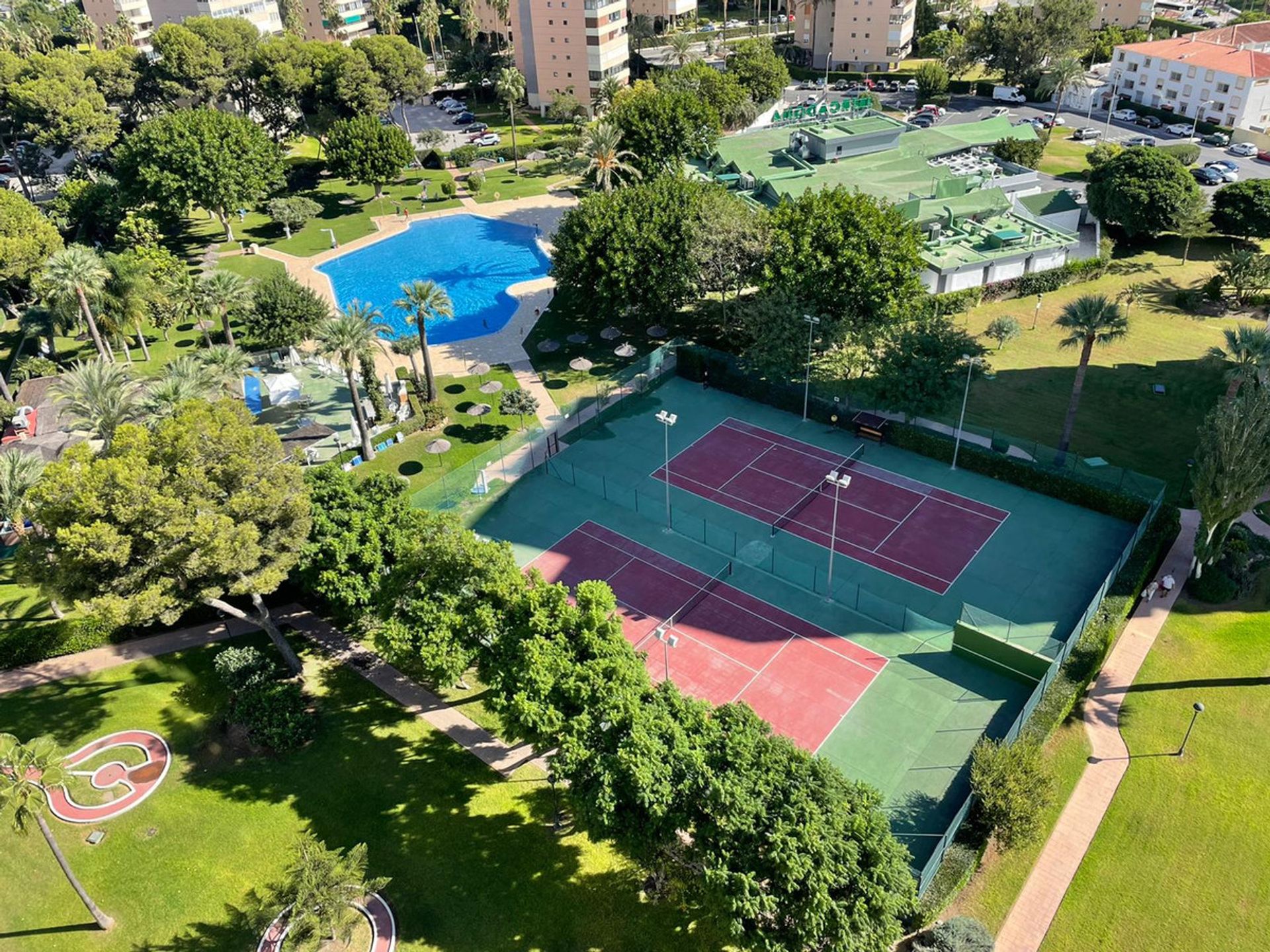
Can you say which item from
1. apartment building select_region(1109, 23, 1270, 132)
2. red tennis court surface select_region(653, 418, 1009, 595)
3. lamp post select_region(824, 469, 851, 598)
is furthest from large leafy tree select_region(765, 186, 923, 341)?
apartment building select_region(1109, 23, 1270, 132)

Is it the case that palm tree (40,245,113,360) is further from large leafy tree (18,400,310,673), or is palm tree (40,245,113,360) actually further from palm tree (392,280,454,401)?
large leafy tree (18,400,310,673)

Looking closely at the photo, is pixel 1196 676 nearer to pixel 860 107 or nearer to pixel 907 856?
pixel 907 856

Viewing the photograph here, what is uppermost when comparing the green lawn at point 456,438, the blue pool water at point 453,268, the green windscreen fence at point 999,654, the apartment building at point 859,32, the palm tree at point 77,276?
the apartment building at point 859,32

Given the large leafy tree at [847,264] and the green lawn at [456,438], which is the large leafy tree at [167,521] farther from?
the large leafy tree at [847,264]

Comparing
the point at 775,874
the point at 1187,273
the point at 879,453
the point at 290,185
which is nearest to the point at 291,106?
the point at 290,185

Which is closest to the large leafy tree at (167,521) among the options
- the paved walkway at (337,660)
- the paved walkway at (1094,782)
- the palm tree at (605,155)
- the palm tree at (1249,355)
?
the paved walkway at (337,660)
